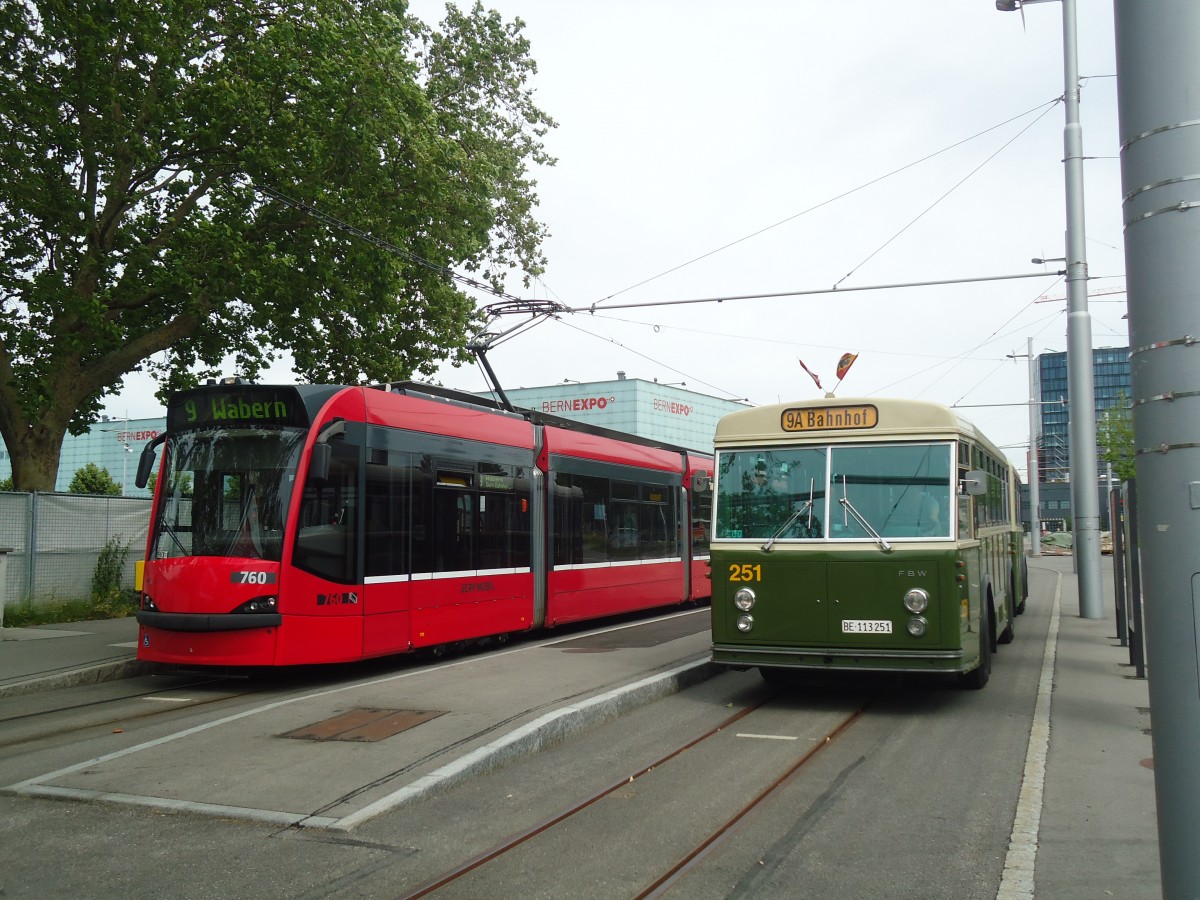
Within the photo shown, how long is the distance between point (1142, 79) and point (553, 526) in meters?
12.9

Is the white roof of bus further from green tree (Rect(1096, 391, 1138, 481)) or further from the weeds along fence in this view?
green tree (Rect(1096, 391, 1138, 481))

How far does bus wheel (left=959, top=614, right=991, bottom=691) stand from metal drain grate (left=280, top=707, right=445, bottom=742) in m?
5.22

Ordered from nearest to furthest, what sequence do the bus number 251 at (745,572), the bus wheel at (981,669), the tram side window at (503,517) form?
1. the bus number 251 at (745,572)
2. the bus wheel at (981,669)
3. the tram side window at (503,517)

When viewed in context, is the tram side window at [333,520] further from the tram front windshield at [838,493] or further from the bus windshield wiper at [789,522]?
the bus windshield wiper at [789,522]

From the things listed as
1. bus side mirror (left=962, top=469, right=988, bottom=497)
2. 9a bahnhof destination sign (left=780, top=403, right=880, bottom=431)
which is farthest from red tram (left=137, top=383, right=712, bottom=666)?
bus side mirror (left=962, top=469, right=988, bottom=497)

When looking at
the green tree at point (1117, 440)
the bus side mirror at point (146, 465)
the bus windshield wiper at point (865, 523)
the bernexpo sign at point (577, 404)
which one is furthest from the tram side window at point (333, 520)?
the bernexpo sign at point (577, 404)

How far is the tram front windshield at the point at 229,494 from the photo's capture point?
35.3ft

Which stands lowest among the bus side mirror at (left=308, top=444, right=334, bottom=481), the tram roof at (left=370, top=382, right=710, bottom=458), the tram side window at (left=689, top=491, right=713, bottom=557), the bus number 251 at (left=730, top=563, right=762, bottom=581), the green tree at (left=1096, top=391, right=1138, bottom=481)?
the bus number 251 at (left=730, top=563, right=762, bottom=581)

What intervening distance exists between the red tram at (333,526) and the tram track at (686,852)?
3.06 m

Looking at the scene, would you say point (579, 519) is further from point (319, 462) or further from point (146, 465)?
point (146, 465)

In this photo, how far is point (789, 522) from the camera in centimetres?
968

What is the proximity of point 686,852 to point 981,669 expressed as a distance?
6022 millimetres

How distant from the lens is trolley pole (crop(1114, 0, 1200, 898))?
3084 millimetres

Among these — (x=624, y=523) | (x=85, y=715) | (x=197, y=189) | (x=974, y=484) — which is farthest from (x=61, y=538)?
(x=974, y=484)
